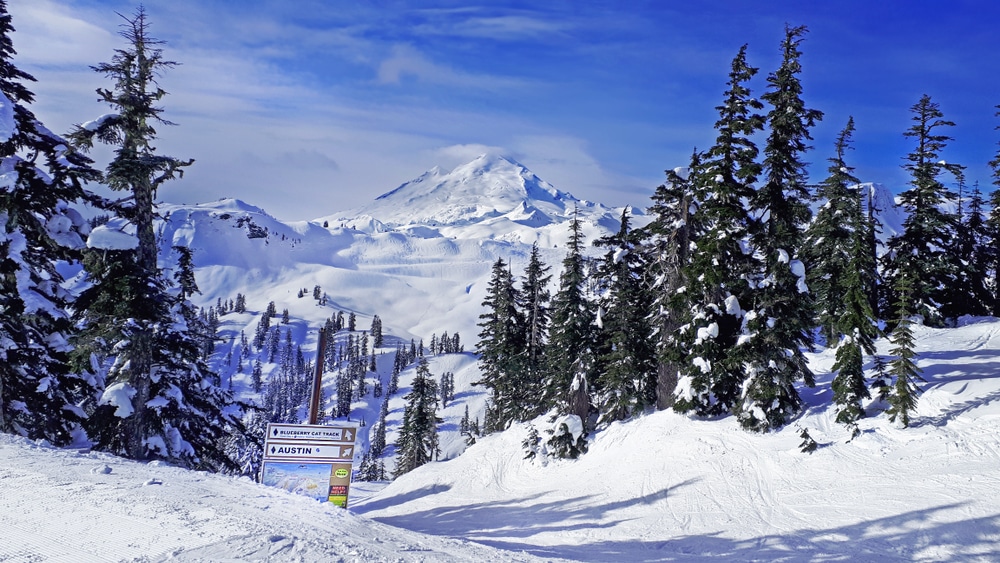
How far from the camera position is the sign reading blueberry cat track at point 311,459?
12.3 metres

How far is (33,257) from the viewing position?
626 inches

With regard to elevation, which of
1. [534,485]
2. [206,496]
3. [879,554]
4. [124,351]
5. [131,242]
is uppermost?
[131,242]

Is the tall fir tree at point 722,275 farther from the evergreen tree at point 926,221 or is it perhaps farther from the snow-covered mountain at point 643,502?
the evergreen tree at point 926,221

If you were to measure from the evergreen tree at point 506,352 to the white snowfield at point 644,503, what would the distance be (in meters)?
9.97

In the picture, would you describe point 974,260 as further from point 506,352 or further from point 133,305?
point 133,305

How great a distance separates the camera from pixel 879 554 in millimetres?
12406

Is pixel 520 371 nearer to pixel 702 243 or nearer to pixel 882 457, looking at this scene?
pixel 702 243

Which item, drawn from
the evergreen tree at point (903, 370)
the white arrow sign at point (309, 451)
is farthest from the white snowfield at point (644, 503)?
the white arrow sign at point (309, 451)

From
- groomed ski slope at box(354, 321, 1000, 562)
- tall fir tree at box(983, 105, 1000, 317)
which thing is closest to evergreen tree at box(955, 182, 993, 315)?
tall fir tree at box(983, 105, 1000, 317)

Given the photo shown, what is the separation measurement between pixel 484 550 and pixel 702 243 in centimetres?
1597

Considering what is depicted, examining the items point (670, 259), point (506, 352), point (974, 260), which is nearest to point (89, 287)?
point (670, 259)

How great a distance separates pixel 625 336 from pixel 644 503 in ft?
30.9

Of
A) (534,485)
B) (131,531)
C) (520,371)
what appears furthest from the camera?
(520,371)

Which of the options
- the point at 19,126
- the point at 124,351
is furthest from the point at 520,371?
the point at 19,126
